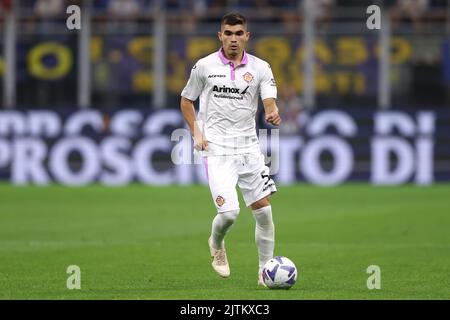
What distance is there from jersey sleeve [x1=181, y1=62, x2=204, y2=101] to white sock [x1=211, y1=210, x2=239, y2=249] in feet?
3.57

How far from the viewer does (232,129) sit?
1034 centimetres

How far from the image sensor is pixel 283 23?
969 inches

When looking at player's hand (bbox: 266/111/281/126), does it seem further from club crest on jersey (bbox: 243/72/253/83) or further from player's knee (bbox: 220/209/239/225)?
player's knee (bbox: 220/209/239/225)

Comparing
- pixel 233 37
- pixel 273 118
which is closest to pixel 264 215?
pixel 273 118

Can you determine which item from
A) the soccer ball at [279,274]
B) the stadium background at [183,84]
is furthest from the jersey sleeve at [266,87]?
the stadium background at [183,84]

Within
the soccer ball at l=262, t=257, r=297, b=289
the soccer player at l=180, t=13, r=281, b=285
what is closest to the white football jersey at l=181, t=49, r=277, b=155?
the soccer player at l=180, t=13, r=281, b=285

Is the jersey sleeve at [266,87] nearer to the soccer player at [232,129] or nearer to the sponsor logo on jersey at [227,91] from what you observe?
the soccer player at [232,129]

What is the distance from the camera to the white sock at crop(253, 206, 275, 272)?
10352mm

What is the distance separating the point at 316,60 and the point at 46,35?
5.72 metres

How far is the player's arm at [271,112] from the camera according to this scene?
993cm
